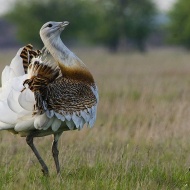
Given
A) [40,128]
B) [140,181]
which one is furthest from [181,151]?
[40,128]

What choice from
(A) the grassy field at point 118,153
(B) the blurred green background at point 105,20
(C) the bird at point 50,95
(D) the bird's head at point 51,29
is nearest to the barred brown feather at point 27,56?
(C) the bird at point 50,95

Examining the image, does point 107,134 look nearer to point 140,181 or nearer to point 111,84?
point 140,181

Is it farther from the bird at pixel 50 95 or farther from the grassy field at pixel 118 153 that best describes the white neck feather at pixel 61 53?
the grassy field at pixel 118 153

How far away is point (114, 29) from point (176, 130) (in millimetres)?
59348

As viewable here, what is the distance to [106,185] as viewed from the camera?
5.04m

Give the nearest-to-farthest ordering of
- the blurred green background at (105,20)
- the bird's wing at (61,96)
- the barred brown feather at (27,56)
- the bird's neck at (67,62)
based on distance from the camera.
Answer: the bird's wing at (61,96), the bird's neck at (67,62), the barred brown feather at (27,56), the blurred green background at (105,20)

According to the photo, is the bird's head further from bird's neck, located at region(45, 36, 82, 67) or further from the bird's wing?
the bird's wing

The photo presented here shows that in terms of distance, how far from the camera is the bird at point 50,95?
16.9 ft

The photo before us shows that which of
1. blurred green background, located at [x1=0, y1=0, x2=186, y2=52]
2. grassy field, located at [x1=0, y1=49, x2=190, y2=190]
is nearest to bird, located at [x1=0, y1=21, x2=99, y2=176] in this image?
grassy field, located at [x1=0, y1=49, x2=190, y2=190]

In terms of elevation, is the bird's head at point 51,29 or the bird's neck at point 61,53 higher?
the bird's head at point 51,29

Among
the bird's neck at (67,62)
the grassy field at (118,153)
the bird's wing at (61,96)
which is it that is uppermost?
the bird's neck at (67,62)

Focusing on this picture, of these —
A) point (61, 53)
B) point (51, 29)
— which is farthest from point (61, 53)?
point (51, 29)

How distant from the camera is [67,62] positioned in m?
5.50

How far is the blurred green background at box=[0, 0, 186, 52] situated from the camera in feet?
194
